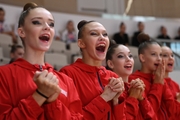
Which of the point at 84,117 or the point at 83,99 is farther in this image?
the point at 83,99

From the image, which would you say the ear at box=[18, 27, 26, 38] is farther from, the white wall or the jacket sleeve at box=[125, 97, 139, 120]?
the white wall

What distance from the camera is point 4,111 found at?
5.23 feet

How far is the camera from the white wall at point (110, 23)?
22.5 ft

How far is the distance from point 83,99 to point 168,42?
586 centimetres

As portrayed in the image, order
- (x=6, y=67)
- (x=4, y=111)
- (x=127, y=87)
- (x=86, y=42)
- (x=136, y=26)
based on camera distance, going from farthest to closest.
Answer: (x=136, y=26) → (x=127, y=87) → (x=86, y=42) → (x=6, y=67) → (x=4, y=111)

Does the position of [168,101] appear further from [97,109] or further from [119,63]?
[97,109]

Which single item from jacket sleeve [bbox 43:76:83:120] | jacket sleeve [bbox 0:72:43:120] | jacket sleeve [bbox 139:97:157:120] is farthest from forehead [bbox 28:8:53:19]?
jacket sleeve [bbox 139:97:157:120]

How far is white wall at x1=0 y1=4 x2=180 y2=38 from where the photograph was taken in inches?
270

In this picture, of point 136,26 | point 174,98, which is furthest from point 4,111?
point 136,26

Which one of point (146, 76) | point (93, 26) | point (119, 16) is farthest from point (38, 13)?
point (119, 16)

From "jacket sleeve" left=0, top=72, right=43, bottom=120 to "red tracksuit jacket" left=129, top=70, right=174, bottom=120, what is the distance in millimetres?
1514

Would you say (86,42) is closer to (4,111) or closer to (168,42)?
(4,111)

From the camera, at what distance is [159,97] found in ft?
9.30

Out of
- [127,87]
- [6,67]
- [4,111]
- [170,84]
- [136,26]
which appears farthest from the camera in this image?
[136,26]
